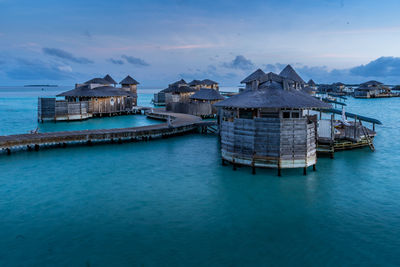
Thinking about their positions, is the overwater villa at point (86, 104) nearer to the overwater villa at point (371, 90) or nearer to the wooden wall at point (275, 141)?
the wooden wall at point (275, 141)

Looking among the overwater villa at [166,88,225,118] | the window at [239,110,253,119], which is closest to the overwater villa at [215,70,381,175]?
the window at [239,110,253,119]

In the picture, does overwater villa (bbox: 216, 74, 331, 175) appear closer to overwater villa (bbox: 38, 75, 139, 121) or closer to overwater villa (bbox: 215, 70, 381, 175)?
overwater villa (bbox: 215, 70, 381, 175)

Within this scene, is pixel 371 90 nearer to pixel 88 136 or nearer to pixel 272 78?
pixel 272 78

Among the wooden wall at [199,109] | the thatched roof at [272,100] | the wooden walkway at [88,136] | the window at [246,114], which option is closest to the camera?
the thatched roof at [272,100]

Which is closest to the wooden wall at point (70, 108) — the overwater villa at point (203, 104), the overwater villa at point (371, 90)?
the overwater villa at point (203, 104)

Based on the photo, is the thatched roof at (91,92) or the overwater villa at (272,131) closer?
the overwater villa at (272,131)

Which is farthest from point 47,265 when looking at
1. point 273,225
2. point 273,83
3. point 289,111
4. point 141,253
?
point 273,83

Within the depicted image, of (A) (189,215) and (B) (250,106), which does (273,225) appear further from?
(B) (250,106)
